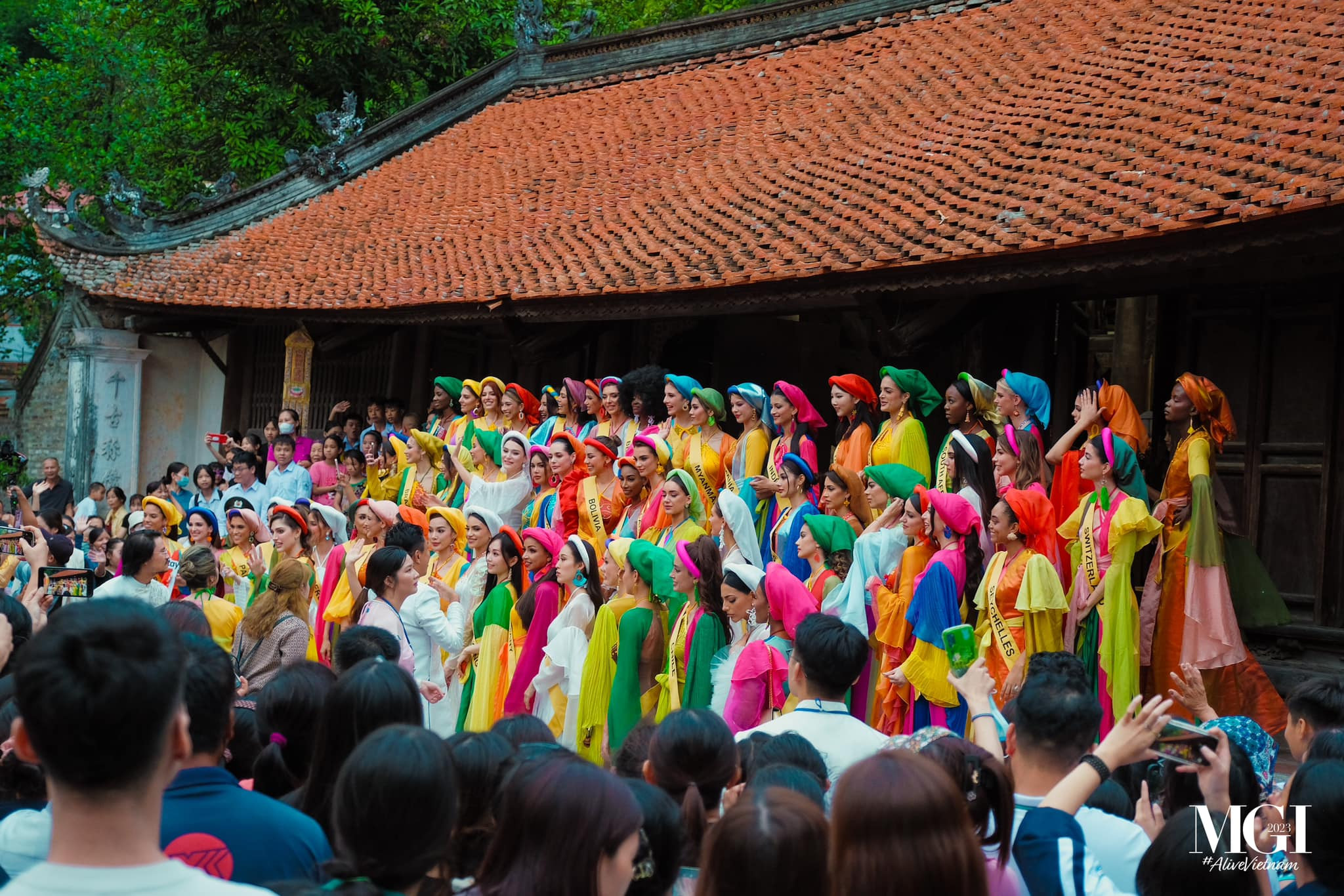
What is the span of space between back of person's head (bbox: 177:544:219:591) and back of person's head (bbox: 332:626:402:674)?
2884mm

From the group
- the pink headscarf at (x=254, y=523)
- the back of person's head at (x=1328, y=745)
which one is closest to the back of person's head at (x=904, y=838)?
the back of person's head at (x=1328, y=745)

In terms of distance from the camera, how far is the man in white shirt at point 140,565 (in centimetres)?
679

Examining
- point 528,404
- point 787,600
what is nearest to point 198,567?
point 787,600

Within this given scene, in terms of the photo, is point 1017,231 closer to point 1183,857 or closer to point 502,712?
point 502,712

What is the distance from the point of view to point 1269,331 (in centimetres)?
836

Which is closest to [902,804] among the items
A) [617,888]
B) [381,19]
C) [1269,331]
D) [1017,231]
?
[617,888]

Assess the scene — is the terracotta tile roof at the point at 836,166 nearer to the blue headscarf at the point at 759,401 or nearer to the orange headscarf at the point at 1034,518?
the blue headscarf at the point at 759,401

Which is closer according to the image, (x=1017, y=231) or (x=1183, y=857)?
(x=1183, y=857)

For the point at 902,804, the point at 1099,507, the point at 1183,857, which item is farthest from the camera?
the point at 1099,507

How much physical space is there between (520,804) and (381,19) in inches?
720

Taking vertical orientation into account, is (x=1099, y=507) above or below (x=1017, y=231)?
below

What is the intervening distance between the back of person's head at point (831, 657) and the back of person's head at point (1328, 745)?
140 cm

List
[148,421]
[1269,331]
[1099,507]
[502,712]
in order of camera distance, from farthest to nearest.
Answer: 1. [148,421]
2. [1269,331]
3. [502,712]
4. [1099,507]

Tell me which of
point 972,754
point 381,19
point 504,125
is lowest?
point 972,754
